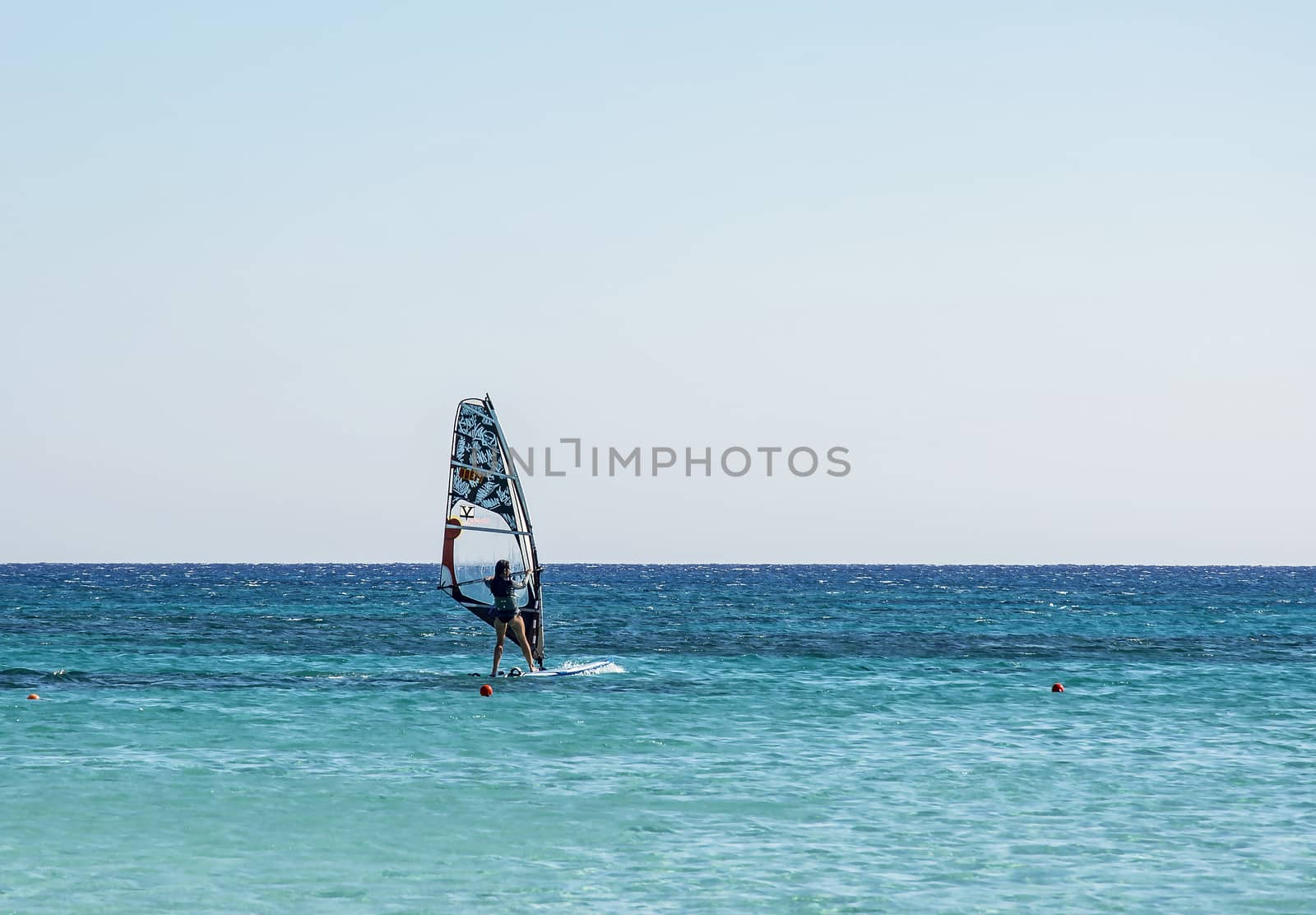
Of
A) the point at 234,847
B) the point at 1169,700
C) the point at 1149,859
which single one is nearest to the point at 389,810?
the point at 234,847

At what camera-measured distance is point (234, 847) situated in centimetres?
1460

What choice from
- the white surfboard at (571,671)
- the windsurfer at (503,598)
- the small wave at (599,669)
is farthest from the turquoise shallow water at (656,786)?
the windsurfer at (503,598)

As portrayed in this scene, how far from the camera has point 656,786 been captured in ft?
59.3

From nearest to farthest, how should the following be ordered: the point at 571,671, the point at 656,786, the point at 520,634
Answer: the point at 656,786
the point at 520,634
the point at 571,671

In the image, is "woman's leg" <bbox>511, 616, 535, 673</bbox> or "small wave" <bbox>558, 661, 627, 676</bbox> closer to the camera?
"woman's leg" <bbox>511, 616, 535, 673</bbox>

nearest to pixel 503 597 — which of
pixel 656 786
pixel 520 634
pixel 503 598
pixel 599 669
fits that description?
pixel 503 598

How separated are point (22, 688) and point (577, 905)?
21711 millimetres

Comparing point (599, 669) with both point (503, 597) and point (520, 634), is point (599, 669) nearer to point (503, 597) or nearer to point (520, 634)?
point (520, 634)

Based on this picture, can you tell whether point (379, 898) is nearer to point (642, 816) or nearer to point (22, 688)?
point (642, 816)

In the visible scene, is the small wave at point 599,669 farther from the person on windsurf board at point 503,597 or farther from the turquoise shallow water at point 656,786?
the person on windsurf board at point 503,597

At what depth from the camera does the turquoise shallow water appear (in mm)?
13227

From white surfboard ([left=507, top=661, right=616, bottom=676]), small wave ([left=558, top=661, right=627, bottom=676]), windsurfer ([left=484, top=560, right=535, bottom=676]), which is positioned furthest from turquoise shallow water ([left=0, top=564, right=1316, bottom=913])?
windsurfer ([left=484, top=560, right=535, bottom=676])

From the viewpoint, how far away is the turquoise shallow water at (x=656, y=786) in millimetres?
13227

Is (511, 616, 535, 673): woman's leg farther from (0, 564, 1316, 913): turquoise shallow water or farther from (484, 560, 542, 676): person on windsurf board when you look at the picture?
(0, 564, 1316, 913): turquoise shallow water
